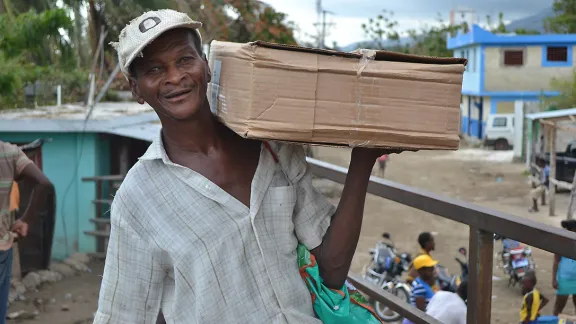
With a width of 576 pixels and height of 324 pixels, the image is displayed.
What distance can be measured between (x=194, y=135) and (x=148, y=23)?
285mm

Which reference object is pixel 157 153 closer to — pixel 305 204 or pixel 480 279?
pixel 305 204

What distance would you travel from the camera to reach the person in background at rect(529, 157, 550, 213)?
1659 centimetres

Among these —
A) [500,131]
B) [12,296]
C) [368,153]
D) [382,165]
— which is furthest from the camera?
[500,131]

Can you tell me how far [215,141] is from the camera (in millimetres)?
1741

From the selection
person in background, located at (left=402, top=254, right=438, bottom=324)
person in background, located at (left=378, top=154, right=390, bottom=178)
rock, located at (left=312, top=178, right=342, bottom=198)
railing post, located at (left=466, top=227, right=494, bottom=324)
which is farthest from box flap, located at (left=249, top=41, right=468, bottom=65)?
person in background, located at (left=378, top=154, right=390, bottom=178)

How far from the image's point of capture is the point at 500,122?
28094 mm

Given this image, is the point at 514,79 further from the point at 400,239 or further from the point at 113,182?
the point at 113,182

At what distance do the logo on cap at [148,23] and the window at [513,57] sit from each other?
30.0 m

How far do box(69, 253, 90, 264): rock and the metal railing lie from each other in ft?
25.0

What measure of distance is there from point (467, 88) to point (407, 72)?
31.9 meters

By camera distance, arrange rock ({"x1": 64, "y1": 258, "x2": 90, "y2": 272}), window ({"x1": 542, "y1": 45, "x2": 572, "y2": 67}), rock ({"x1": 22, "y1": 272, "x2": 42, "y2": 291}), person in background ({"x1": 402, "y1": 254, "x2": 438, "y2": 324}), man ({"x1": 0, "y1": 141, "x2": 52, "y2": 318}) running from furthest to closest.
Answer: window ({"x1": 542, "y1": 45, "x2": 572, "y2": 67}), rock ({"x1": 64, "y1": 258, "x2": 90, "y2": 272}), rock ({"x1": 22, "y1": 272, "x2": 42, "y2": 291}), person in background ({"x1": 402, "y1": 254, "x2": 438, "y2": 324}), man ({"x1": 0, "y1": 141, "x2": 52, "y2": 318})

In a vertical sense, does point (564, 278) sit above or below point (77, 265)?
above

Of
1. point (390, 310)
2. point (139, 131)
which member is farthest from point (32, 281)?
point (390, 310)

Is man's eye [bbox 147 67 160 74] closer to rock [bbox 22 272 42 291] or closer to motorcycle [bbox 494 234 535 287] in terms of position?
rock [bbox 22 272 42 291]
